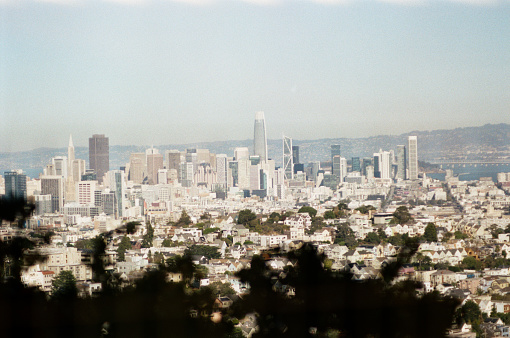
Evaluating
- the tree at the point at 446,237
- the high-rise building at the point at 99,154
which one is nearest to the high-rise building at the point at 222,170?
the high-rise building at the point at 99,154

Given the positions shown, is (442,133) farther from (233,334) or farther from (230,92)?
(233,334)

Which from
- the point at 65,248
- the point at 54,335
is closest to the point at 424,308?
the point at 54,335

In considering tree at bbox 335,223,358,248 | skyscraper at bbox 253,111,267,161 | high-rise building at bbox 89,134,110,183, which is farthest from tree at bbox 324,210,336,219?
high-rise building at bbox 89,134,110,183

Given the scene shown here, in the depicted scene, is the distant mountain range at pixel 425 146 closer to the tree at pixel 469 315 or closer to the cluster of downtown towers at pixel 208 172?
the cluster of downtown towers at pixel 208 172

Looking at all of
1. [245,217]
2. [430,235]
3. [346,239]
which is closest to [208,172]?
[245,217]

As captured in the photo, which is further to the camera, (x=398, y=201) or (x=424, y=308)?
(x=398, y=201)

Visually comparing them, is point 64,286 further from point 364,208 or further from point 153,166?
point 153,166
